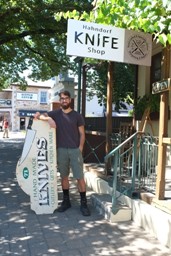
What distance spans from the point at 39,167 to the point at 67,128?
2.53 feet

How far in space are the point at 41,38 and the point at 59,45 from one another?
5.40 ft

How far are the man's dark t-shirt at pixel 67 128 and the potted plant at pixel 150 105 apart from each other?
8.32ft

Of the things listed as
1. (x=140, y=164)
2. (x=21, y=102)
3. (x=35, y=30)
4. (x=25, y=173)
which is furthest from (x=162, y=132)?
(x=21, y=102)

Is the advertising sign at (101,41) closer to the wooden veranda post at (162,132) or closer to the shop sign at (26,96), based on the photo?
the wooden veranda post at (162,132)

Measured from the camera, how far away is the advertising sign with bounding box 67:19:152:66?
4551mm

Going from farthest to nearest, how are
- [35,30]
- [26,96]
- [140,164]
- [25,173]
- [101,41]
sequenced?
[26,96] < [35,30] < [25,173] < [140,164] < [101,41]

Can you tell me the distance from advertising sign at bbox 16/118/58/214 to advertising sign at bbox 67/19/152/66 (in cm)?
139

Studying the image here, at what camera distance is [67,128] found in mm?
5363

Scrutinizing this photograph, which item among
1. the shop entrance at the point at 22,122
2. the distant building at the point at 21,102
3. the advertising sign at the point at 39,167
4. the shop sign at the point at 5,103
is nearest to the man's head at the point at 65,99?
the advertising sign at the point at 39,167

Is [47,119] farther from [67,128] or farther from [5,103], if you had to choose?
[5,103]

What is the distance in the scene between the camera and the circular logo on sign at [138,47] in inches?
200

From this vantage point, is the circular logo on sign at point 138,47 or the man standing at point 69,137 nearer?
the circular logo on sign at point 138,47

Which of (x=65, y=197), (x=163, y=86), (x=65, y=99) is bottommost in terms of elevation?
(x=65, y=197)

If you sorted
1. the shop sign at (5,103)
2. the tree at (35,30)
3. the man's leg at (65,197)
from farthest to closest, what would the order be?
the shop sign at (5,103)
the tree at (35,30)
the man's leg at (65,197)
